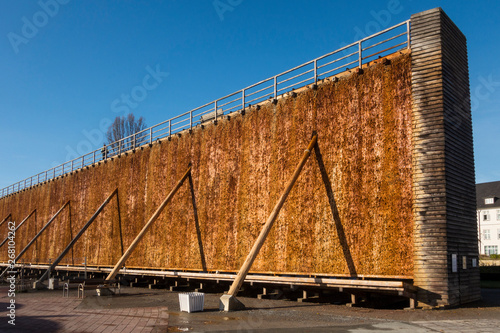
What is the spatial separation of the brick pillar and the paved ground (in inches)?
36.6

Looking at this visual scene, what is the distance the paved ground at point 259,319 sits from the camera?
10156mm

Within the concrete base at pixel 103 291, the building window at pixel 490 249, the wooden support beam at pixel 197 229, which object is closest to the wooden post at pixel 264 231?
the wooden support beam at pixel 197 229

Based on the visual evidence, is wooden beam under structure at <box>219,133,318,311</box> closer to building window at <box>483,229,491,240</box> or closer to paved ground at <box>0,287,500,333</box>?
paved ground at <box>0,287,500,333</box>

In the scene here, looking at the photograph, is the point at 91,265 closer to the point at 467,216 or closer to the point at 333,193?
the point at 333,193

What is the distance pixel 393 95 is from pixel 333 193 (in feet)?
12.7

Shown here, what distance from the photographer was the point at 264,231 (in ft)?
49.5

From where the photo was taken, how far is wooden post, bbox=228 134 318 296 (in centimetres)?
1414

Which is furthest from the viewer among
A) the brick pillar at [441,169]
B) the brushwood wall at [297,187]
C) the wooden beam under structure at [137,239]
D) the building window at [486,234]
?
the building window at [486,234]

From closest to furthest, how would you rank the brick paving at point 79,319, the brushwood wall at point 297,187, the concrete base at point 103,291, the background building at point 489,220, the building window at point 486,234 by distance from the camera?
the brick paving at point 79,319 < the brushwood wall at point 297,187 < the concrete base at point 103,291 < the background building at point 489,220 < the building window at point 486,234

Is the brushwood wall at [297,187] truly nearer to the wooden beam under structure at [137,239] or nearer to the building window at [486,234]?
the wooden beam under structure at [137,239]

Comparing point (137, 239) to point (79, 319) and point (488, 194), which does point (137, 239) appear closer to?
point (79, 319)

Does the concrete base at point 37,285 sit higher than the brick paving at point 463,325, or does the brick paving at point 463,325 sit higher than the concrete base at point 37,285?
the brick paving at point 463,325

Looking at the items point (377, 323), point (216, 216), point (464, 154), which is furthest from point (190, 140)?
point (377, 323)

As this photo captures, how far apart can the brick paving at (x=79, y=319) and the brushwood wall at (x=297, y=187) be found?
242 inches
